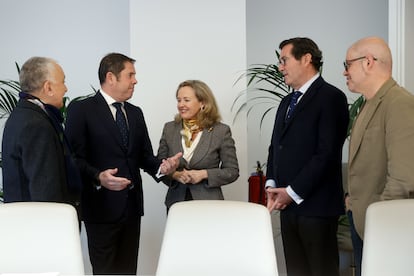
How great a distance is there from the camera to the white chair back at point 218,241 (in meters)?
2.26

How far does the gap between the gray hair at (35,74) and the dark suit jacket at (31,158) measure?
0.36 feet

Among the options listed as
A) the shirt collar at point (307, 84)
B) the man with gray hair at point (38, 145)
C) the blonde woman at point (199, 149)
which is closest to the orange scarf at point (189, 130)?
the blonde woman at point (199, 149)

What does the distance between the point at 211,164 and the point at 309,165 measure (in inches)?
28.4

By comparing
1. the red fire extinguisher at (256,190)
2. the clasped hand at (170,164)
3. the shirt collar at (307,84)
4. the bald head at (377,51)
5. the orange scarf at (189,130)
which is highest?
the bald head at (377,51)

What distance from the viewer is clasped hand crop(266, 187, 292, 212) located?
3.17 meters

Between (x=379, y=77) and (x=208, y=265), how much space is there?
1.27m

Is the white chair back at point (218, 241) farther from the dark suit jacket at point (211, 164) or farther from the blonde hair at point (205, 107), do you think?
the blonde hair at point (205, 107)

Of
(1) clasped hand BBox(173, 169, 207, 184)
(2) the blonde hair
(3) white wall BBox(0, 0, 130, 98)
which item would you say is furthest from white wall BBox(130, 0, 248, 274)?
(1) clasped hand BBox(173, 169, 207, 184)

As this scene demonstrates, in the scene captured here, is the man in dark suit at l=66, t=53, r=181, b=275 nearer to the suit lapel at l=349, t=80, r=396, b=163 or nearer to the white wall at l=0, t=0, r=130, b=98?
the suit lapel at l=349, t=80, r=396, b=163

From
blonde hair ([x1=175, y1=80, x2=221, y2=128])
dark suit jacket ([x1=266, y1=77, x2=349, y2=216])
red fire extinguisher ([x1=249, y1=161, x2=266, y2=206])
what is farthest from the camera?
red fire extinguisher ([x1=249, y1=161, x2=266, y2=206])

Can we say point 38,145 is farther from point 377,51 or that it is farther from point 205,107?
point 377,51

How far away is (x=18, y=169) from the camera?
283 cm

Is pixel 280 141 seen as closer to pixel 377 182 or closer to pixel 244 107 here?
pixel 377 182

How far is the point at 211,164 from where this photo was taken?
3.57 m
